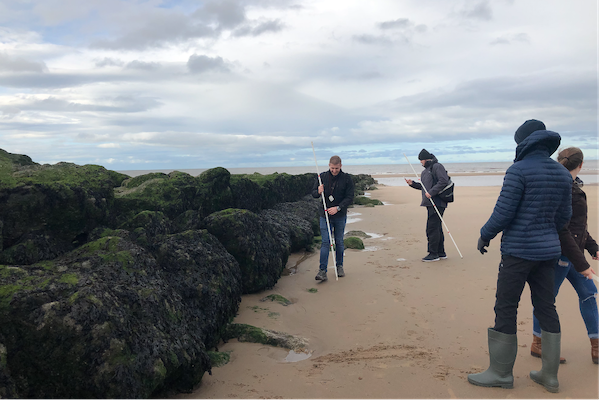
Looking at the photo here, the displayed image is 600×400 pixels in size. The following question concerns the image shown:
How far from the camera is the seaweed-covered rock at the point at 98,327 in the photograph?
2994 mm

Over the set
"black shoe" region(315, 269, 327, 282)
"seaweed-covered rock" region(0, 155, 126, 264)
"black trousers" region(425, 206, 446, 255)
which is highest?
"seaweed-covered rock" region(0, 155, 126, 264)

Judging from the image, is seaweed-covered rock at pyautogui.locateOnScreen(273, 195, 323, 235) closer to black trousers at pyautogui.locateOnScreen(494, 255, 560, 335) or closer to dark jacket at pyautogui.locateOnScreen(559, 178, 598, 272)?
dark jacket at pyautogui.locateOnScreen(559, 178, 598, 272)

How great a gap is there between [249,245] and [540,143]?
13.6ft

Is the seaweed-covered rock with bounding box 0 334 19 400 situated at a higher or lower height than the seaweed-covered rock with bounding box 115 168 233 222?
lower

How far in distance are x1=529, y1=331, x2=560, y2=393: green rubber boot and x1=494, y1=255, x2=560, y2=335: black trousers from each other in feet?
0.24

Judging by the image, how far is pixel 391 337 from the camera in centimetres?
506

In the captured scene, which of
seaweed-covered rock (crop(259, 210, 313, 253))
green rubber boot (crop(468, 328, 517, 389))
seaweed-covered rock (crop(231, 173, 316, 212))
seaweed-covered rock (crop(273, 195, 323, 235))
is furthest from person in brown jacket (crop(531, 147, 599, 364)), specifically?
seaweed-covered rock (crop(273, 195, 323, 235))

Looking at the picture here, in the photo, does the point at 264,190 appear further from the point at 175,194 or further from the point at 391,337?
the point at 391,337

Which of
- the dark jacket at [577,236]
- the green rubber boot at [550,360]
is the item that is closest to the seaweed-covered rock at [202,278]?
the green rubber boot at [550,360]

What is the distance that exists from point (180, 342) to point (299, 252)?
630 centimetres

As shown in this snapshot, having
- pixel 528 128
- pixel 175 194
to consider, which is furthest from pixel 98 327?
pixel 528 128

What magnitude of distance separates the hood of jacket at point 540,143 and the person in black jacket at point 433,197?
518 cm

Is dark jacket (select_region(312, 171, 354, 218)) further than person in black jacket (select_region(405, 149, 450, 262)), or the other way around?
person in black jacket (select_region(405, 149, 450, 262))

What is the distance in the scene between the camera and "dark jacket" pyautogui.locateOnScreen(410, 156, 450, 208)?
9.01 meters
